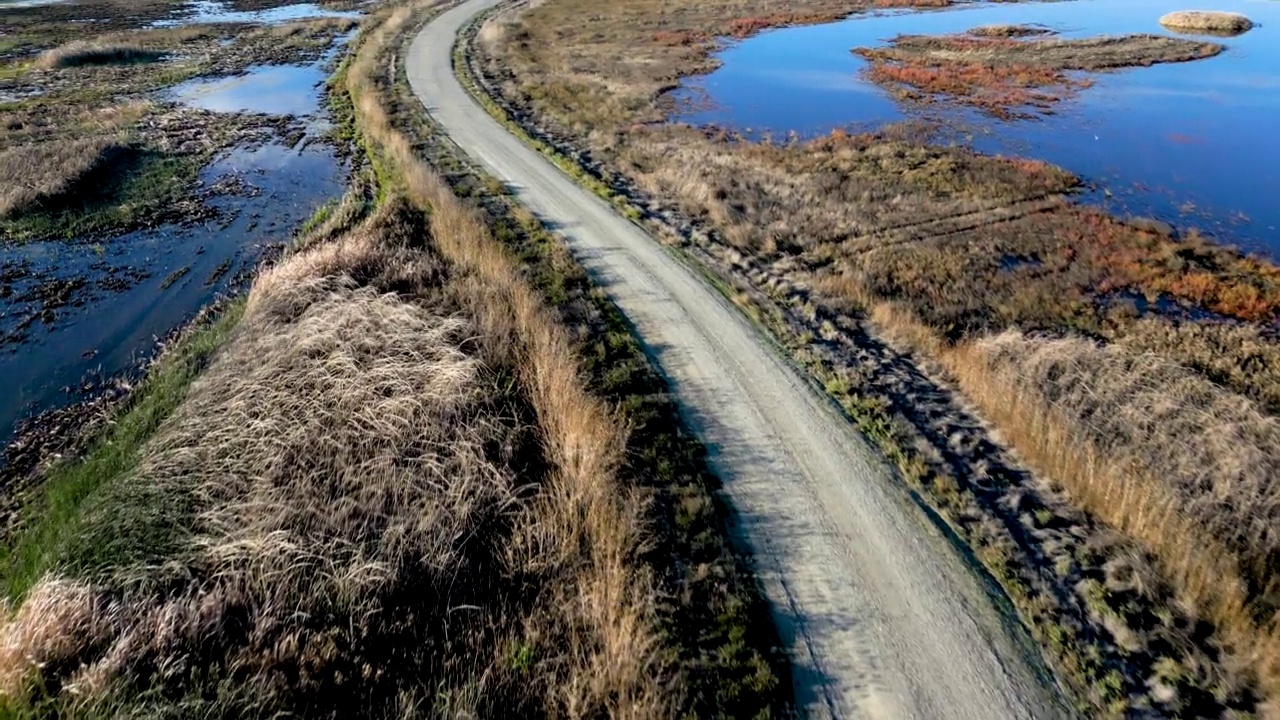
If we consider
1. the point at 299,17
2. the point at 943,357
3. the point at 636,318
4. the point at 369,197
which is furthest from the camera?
the point at 299,17

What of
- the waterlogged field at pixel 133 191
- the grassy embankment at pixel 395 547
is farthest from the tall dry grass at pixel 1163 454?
the waterlogged field at pixel 133 191

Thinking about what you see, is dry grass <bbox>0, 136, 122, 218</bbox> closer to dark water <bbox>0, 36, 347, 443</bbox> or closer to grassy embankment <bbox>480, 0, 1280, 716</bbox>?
dark water <bbox>0, 36, 347, 443</bbox>

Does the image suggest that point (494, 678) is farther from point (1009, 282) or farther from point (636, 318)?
point (1009, 282)

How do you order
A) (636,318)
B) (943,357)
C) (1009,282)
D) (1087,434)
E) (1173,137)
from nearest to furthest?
1. (1087,434)
2. (943,357)
3. (636,318)
4. (1009,282)
5. (1173,137)

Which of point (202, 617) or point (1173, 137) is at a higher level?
point (1173, 137)

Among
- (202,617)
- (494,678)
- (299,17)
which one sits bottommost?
(494,678)

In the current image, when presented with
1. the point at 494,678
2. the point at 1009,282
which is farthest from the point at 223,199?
the point at 1009,282

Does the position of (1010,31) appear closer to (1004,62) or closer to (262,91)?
(1004,62)

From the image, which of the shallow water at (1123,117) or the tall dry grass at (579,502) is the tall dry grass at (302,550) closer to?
the tall dry grass at (579,502)
